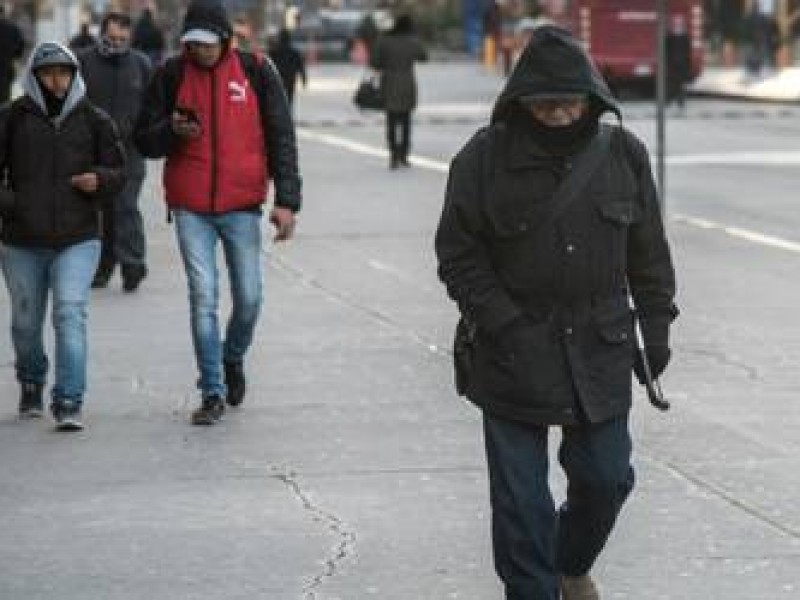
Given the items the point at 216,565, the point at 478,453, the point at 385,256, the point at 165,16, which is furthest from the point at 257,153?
the point at 165,16

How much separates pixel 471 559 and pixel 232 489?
4.97ft

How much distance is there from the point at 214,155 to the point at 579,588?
13.7 feet

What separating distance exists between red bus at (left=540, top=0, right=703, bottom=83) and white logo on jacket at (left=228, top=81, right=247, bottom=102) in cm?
3494

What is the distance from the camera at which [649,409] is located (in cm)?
1097

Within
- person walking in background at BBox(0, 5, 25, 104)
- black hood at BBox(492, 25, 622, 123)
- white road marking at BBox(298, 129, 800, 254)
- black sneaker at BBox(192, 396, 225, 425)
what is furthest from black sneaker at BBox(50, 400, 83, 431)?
person walking in background at BBox(0, 5, 25, 104)

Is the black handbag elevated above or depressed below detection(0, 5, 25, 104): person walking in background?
below

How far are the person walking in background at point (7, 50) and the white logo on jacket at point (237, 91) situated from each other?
17.6m

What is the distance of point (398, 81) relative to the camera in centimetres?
2802

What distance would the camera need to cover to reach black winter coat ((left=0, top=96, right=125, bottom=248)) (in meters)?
10.6

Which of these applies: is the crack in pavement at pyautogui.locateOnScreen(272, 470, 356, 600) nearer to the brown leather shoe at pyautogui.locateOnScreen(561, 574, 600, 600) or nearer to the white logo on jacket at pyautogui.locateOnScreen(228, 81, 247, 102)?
the brown leather shoe at pyautogui.locateOnScreen(561, 574, 600, 600)

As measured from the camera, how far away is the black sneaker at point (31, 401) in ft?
35.9

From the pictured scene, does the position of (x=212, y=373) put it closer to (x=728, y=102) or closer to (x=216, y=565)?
(x=216, y=565)

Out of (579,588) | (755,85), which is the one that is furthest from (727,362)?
(755,85)

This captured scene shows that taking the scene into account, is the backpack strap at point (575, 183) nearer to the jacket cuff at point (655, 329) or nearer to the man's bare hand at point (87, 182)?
the jacket cuff at point (655, 329)
